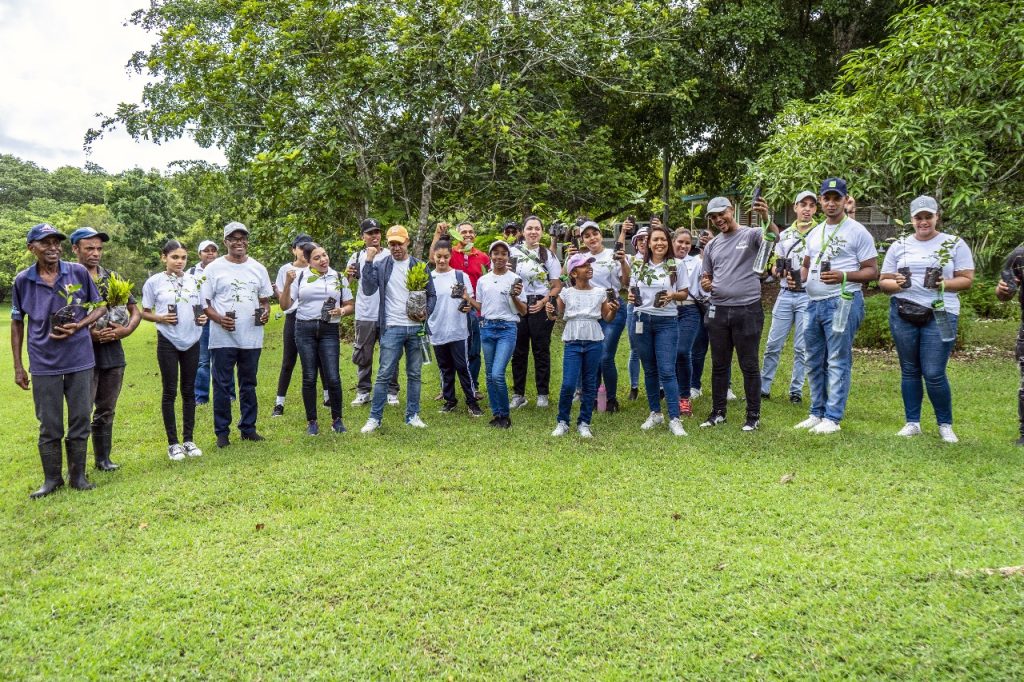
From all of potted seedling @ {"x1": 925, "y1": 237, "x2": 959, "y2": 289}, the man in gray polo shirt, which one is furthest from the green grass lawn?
potted seedling @ {"x1": 925, "y1": 237, "x2": 959, "y2": 289}

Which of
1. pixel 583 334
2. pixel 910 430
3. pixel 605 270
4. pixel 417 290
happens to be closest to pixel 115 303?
pixel 417 290

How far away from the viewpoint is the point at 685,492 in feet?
16.5

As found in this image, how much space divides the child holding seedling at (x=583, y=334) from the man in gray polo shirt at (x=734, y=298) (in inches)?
38.2

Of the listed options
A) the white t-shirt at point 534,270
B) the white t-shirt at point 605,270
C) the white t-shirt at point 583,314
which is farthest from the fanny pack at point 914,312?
the white t-shirt at point 534,270

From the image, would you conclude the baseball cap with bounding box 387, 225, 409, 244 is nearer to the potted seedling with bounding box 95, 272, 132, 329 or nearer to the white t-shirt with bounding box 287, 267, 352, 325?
the white t-shirt with bounding box 287, 267, 352, 325

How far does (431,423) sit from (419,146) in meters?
7.99

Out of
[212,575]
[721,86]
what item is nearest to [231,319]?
[212,575]

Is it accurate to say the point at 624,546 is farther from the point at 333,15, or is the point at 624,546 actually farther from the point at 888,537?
the point at 333,15

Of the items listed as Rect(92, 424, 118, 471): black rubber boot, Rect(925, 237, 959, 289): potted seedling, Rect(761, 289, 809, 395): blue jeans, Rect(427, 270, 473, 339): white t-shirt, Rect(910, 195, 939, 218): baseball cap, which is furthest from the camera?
Rect(761, 289, 809, 395): blue jeans

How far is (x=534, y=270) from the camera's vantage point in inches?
292

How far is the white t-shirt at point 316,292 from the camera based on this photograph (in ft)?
22.1

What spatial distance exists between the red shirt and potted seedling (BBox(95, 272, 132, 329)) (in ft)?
11.7

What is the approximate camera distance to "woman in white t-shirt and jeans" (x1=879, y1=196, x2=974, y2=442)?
5.63 meters

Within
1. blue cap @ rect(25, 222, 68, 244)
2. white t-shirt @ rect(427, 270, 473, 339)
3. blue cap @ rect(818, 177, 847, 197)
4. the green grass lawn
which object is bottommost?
the green grass lawn
